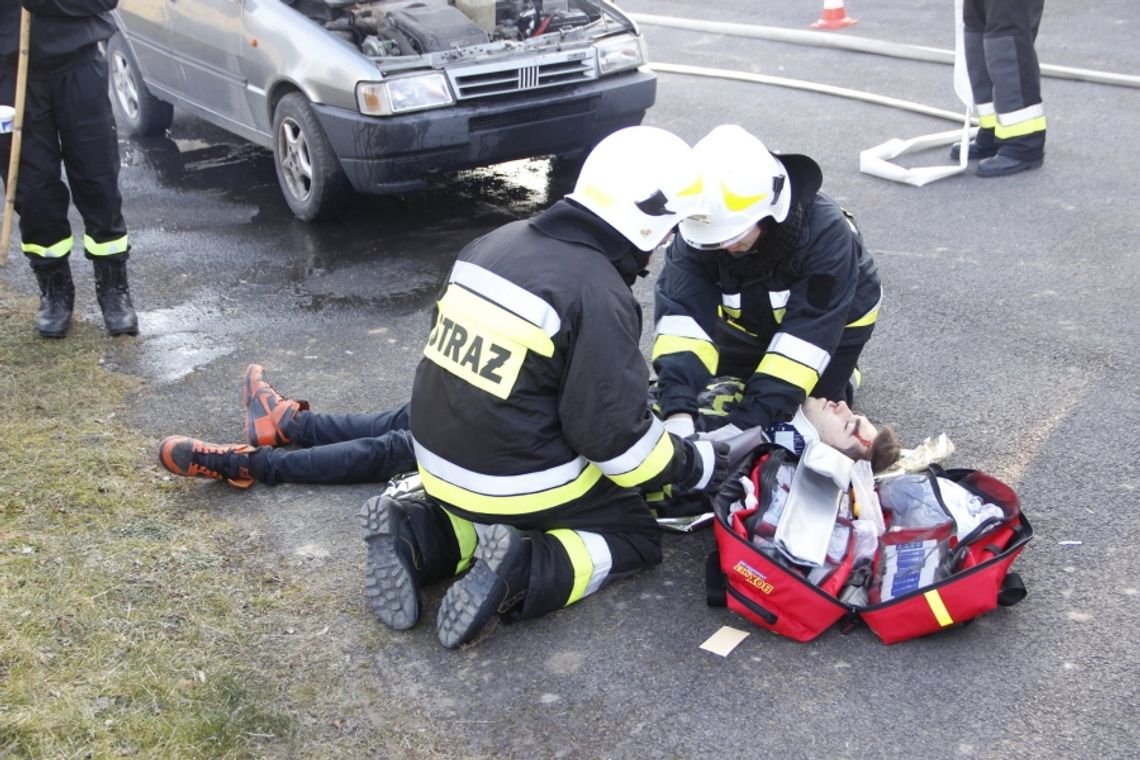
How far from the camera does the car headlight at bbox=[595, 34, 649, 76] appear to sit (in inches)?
275

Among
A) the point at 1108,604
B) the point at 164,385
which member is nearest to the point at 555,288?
the point at 1108,604

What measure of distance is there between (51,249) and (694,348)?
3.10 m

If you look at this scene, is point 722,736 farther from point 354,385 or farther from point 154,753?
point 354,385

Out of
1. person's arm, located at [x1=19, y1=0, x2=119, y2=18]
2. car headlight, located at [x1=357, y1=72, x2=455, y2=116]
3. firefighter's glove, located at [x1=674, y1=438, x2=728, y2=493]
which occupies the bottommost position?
firefighter's glove, located at [x1=674, y1=438, x2=728, y2=493]

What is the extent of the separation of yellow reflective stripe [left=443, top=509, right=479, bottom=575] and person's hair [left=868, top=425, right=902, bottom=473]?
1.36 metres

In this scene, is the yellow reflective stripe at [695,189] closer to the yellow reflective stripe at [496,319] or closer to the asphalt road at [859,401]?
the yellow reflective stripe at [496,319]

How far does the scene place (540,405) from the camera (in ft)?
11.3

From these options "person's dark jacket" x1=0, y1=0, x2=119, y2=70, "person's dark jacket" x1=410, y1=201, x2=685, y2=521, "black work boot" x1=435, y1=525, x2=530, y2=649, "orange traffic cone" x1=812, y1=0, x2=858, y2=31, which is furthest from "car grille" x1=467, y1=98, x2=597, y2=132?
"orange traffic cone" x1=812, y1=0, x2=858, y2=31

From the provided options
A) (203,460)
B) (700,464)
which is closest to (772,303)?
(700,464)

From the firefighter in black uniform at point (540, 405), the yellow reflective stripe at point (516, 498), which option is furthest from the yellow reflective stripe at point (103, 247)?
the yellow reflective stripe at point (516, 498)

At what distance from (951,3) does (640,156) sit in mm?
9425

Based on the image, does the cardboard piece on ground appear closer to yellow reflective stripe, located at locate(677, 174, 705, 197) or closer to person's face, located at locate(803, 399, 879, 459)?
person's face, located at locate(803, 399, 879, 459)

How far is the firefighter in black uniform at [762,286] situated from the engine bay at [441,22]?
9.76 feet

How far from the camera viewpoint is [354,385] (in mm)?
5195
